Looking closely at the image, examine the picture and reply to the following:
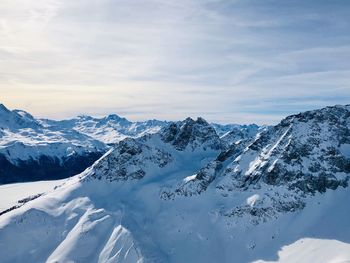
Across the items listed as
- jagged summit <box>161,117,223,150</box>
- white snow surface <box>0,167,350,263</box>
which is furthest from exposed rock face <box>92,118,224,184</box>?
white snow surface <box>0,167,350,263</box>

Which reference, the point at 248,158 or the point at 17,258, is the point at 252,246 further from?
the point at 17,258

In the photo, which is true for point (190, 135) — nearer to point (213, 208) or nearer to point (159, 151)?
point (159, 151)

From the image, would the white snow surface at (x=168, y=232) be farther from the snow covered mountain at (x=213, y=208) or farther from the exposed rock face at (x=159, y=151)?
the exposed rock face at (x=159, y=151)

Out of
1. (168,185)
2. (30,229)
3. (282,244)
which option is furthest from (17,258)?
(282,244)

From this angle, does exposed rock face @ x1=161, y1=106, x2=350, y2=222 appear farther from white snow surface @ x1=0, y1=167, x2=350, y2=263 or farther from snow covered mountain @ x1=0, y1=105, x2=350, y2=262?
white snow surface @ x1=0, y1=167, x2=350, y2=263

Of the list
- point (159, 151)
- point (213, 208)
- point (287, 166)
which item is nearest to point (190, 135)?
point (159, 151)

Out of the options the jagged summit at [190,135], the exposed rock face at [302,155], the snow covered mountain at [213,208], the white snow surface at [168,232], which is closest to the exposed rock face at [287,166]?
the exposed rock face at [302,155]

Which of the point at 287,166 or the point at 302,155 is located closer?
the point at 287,166

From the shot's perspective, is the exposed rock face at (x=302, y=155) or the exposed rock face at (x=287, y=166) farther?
the exposed rock face at (x=302, y=155)
